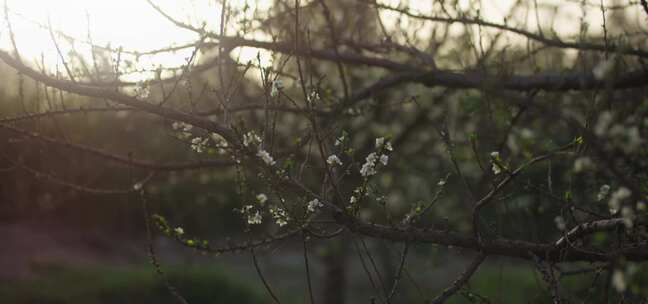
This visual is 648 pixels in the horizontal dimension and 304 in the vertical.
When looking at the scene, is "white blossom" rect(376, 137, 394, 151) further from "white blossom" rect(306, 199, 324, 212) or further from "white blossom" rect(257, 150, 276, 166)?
"white blossom" rect(257, 150, 276, 166)

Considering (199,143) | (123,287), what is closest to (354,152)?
(199,143)

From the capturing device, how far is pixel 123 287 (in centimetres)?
Result: 1057

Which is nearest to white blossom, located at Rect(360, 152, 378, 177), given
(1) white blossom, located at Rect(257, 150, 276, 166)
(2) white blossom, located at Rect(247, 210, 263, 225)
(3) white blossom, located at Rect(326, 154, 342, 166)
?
(3) white blossom, located at Rect(326, 154, 342, 166)

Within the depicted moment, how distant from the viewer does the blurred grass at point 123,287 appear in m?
9.95

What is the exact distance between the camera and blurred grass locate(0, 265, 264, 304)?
392 inches

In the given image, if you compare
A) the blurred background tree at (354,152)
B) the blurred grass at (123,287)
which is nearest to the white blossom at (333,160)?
the blurred background tree at (354,152)

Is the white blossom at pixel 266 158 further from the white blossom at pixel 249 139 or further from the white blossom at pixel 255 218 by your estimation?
the white blossom at pixel 255 218

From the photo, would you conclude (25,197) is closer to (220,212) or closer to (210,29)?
(220,212)

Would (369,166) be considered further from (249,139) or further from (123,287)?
(123,287)

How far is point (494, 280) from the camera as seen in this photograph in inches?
545

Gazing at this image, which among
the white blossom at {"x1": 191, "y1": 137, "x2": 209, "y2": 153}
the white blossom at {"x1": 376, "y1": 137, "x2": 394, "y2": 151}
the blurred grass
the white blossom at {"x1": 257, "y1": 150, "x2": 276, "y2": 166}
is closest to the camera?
the white blossom at {"x1": 257, "y1": 150, "x2": 276, "y2": 166}

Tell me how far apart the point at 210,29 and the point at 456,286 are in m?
2.39

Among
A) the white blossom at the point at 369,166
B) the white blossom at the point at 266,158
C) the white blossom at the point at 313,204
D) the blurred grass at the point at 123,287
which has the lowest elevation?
the blurred grass at the point at 123,287

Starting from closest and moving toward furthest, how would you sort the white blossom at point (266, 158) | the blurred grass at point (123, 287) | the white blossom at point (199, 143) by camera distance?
the white blossom at point (266, 158)
the white blossom at point (199, 143)
the blurred grass at point (123, 287)
